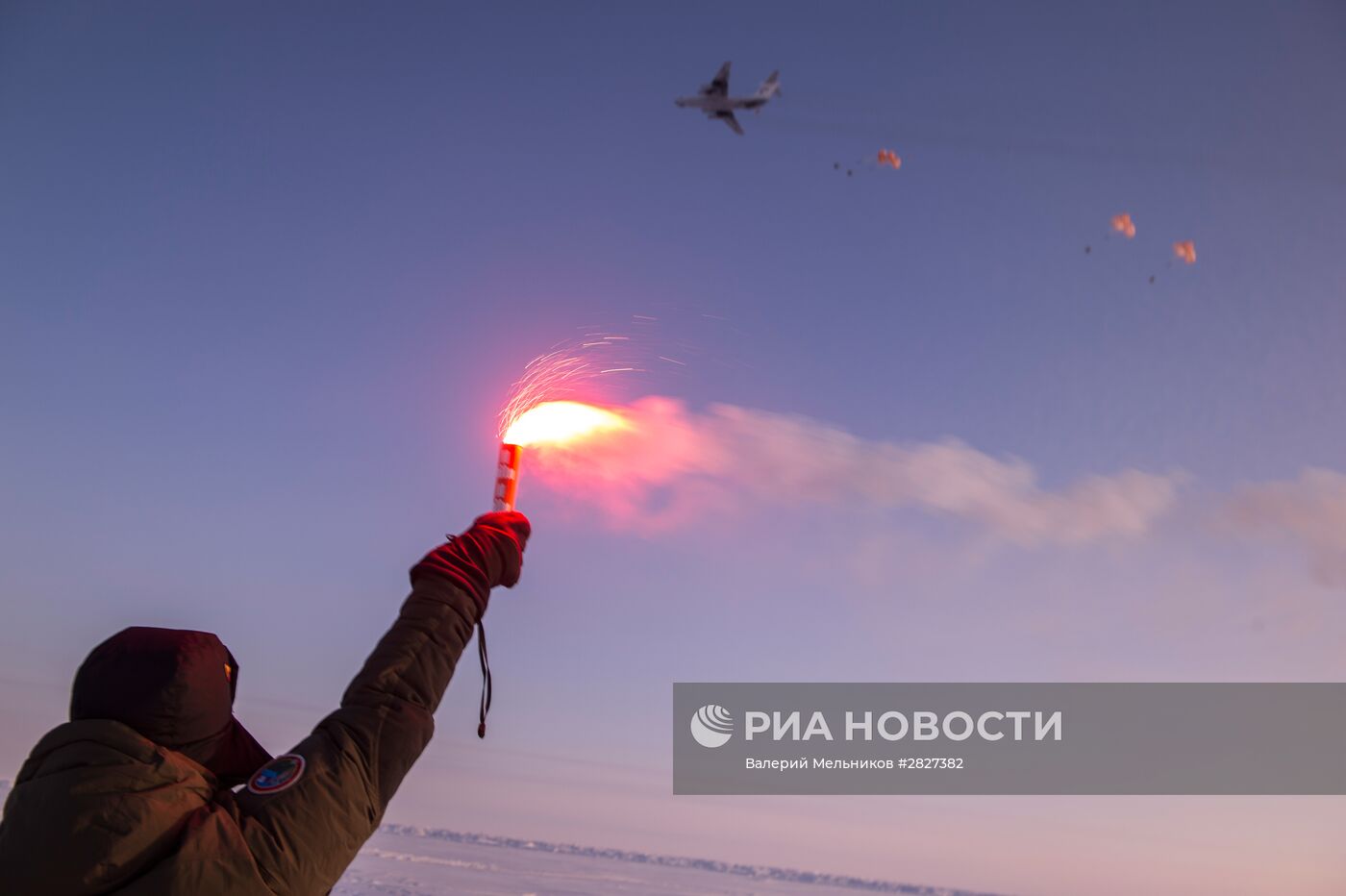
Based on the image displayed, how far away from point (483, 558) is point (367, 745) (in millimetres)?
707

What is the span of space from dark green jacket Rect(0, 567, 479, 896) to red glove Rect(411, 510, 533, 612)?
13.2 inches

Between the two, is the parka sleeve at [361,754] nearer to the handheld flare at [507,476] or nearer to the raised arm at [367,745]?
the raised arm at [367,745]

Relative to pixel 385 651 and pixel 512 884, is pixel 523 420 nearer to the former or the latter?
pixel 385 651

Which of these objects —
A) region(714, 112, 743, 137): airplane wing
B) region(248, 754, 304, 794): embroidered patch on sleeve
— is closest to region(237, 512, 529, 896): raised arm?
region(248, 754, 304, 794): embroidered patch on sleeve

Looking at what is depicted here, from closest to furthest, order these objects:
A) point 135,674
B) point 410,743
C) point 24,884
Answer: point 24,884
point 135,674
point 410,743

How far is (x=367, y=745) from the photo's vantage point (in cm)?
252

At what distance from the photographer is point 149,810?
2176 mm

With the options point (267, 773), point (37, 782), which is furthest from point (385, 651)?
point (37, 782)

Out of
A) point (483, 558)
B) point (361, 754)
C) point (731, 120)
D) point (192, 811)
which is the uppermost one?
point (731, 120)

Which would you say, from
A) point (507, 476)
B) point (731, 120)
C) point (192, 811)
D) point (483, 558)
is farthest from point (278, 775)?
point (731, 120)

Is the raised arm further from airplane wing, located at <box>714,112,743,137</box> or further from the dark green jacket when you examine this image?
airplane wing, located at <box>714,112,743,137</box>

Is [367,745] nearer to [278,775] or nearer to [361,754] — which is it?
[361,754]

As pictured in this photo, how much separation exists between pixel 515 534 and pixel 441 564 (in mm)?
485

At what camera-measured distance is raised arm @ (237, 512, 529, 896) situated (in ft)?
7.63
